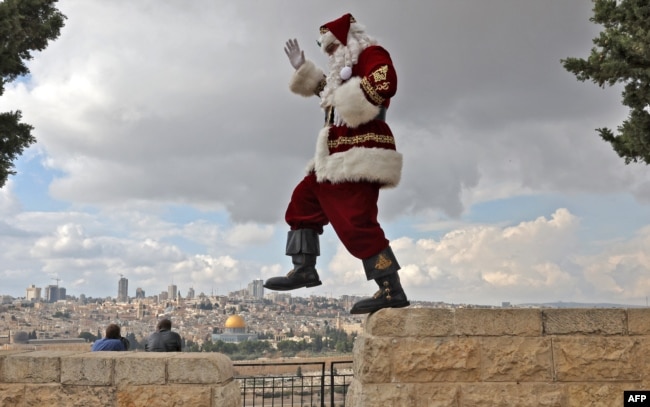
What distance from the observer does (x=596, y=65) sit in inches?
399

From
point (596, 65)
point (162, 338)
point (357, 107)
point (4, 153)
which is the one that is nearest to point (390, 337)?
point (357, 107)

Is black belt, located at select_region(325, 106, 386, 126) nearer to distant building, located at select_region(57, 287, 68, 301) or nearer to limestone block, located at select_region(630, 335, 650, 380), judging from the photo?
limestone block, located at select_region(630, 335, 650, 380)

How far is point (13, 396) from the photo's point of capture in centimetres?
415

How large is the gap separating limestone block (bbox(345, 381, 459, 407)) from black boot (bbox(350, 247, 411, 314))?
56 centimetres

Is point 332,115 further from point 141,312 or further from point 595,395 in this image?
point 141,312

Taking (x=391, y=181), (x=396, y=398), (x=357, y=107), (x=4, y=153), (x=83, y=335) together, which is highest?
(x=4, y=153)

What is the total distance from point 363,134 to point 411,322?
146 centimetres

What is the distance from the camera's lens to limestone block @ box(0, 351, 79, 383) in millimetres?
4125

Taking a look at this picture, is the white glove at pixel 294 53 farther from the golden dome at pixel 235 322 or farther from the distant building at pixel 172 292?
the distant building at pixel 172 292

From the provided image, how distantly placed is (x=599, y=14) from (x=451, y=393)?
9243mm

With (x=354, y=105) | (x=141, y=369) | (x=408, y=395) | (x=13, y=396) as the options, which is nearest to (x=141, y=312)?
(x=13, y=396)

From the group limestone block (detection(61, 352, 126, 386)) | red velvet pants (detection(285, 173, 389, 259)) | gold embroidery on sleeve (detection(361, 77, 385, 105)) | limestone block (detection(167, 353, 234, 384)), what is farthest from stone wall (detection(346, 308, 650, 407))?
limestone block (detection(61, 352, 126, 386))

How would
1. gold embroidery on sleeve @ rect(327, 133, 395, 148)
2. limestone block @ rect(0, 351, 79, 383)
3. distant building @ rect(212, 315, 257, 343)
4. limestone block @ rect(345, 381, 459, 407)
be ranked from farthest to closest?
distant building @ rect(212, 315, 257, 343) → gold embroidery on sleeve @ rect(327, 133, 395, 148) → limestone block @ rect(0, 351, 79, 383) → limestone block @ rect(345, 381, 459, 407)

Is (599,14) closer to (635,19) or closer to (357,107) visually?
(635,19)
